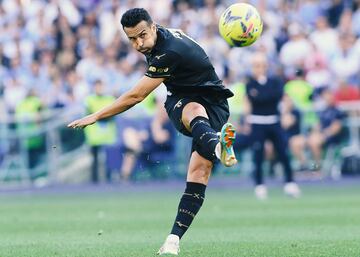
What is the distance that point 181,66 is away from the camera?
29.6ft

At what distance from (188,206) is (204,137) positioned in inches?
27.6

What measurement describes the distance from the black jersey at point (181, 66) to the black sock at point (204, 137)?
39 centimetres

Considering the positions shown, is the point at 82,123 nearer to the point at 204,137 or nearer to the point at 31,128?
the point at 204,137

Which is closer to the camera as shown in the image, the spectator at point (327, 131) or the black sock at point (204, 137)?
the black sock at point (204, 137)

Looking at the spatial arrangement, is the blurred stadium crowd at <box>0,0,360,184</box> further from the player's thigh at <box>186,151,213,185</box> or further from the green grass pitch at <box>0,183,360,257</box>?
the player's thigh at <box>186,151,213,185</box>

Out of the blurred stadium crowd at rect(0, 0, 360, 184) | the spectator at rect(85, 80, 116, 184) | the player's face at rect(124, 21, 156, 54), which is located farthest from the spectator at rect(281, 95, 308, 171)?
the player's face at rect(124, 21, 156, 54)

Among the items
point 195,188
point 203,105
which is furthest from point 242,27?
point 195,188

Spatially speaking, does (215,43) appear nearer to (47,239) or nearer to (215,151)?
(47,239)

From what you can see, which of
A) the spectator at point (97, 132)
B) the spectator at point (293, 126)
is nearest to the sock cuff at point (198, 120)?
the spectator at point (293, 126)

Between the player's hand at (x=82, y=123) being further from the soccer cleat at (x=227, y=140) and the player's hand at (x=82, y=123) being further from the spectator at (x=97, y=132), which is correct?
the spectator at (x=97, y=132)

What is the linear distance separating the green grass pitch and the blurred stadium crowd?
2.76 metres

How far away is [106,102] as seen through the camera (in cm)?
2242

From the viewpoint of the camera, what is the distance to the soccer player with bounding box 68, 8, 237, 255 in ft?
28.6

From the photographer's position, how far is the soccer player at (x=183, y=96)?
8711 millimetres
